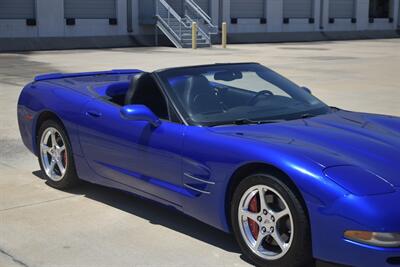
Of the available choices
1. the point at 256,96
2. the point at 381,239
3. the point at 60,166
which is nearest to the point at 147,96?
the point at 256,96

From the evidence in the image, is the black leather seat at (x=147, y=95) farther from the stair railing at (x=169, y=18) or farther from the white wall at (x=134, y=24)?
the stair railing at (x=169, y=18)

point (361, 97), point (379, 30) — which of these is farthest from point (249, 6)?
point (361, 97)

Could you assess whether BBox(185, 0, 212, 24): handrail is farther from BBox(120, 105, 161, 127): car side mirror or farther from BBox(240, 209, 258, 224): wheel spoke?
BBox(240, 209, 258, 224): wheel spoke

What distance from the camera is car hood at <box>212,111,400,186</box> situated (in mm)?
3619

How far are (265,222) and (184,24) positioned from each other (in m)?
28.9

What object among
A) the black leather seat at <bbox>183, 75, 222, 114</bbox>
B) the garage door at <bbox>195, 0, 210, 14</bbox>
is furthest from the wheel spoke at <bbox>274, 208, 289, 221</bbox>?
the garage door at <bbox>195, 0, 210, 14</bbox>

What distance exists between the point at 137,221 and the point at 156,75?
117 centimetres

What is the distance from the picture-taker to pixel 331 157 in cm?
363

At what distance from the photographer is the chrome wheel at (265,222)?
361cm

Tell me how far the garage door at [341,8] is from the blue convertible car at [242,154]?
40418mm

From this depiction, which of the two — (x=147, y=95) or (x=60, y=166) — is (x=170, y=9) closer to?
(x=60, y=166)

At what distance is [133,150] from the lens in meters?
4.60

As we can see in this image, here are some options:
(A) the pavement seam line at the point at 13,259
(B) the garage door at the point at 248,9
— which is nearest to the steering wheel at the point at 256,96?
(A) the pavement seam line at the point at 13,259

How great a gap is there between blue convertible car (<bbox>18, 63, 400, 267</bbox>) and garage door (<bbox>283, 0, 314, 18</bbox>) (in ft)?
120
